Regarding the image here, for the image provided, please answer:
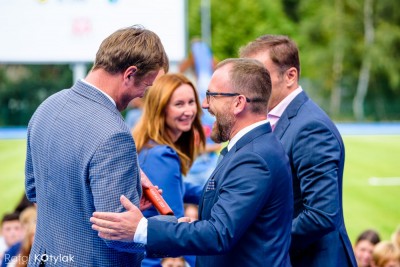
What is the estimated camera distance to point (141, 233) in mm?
2936

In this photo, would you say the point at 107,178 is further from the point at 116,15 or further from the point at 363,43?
the point at 363,43

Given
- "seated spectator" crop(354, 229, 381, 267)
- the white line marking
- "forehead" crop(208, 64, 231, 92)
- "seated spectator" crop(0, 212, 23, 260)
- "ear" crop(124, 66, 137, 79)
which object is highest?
"ear" crop(124, 66, 137, 79)

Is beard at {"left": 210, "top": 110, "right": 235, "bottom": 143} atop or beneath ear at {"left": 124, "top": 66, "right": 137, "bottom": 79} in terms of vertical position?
beneath

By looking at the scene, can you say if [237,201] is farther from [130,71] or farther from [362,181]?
[362,181]

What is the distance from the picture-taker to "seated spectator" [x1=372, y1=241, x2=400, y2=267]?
6.37m

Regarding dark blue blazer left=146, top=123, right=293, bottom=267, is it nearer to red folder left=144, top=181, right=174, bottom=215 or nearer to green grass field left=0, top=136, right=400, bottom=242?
red folder left=144, top=181, right=174, bottom=215

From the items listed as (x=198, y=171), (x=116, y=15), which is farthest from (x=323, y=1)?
(x=198, y=171)

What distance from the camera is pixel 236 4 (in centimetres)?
5012

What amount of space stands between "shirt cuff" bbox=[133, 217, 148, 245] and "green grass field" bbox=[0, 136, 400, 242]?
9.39 m

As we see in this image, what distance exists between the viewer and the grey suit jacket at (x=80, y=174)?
2885 millimetres

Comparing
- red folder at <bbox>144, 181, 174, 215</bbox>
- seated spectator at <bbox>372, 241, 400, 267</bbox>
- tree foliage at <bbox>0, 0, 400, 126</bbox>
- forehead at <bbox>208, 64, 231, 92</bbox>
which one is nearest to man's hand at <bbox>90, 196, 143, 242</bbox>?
red folder at <bbox>144, 181, 174, 215</bbox>

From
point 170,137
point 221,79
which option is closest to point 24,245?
point 170,137

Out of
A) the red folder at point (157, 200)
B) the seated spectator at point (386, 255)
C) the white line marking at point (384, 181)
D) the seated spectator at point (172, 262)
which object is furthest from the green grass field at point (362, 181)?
the red folder at point (157, 200)

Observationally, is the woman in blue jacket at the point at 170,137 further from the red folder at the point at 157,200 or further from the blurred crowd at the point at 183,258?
the blurred crowd at the point at 183,258
